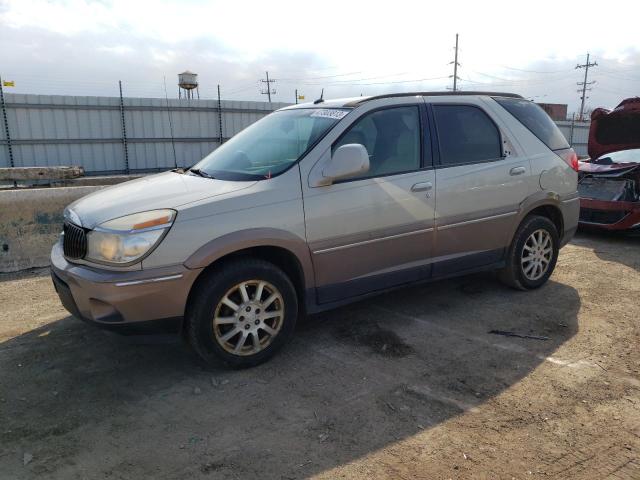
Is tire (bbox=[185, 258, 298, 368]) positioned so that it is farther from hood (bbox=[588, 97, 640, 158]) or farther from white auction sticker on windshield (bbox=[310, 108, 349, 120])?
hood (bbox=[588, 97, 640, 158])

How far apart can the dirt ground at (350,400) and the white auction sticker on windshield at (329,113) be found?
1.75 meters

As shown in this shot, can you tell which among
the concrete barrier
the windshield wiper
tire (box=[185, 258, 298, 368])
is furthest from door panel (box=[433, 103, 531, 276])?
the concrete barrier

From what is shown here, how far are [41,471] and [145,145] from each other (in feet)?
48.2

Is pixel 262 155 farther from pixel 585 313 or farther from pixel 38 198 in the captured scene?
pixel 38 198

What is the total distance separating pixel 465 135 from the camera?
14.8 feet

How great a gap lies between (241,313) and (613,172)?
652 centimetres

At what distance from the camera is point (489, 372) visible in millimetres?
3553

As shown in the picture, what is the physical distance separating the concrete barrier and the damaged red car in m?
7.36

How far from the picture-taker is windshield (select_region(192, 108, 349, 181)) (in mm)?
3811

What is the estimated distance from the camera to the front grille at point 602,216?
7285 millimetres

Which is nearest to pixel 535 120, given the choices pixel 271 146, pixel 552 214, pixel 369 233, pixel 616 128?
pixel 552 214

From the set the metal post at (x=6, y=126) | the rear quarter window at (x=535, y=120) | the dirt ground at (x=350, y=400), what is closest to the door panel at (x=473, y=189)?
the rear quarter window at (x=535, y=120)

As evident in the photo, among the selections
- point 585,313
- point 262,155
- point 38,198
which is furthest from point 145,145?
point 585,313

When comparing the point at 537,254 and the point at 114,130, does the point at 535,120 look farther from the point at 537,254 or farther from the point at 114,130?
the point at 114,130
